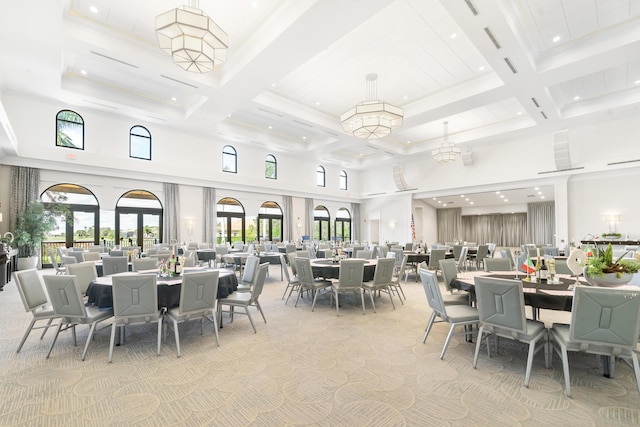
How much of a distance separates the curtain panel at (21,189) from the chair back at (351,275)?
36.4 feet

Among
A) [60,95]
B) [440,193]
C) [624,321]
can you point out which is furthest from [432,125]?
[60,95]

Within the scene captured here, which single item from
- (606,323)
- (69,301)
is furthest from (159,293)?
(606,323)

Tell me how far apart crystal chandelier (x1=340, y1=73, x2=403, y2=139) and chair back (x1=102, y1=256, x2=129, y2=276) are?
6023 millimetres

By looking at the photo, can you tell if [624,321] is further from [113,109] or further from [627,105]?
[113,109]

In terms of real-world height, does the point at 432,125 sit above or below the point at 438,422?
above

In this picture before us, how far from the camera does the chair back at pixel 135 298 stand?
3.46 m

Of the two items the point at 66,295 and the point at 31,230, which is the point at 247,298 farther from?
the point at 31,230

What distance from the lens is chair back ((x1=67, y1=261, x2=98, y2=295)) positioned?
456 cm

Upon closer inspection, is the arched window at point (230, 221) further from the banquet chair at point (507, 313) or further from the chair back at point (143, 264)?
the banquet chair at point (507, 313)

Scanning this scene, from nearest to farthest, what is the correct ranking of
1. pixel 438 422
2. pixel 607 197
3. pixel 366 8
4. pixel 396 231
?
pixel 438 422 < pixel 366 8 < pixel 607 197 < pixel 396 231

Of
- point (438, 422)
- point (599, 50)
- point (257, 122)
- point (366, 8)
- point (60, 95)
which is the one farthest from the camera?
point (257, 122)

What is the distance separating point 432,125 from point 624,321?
12.2 m

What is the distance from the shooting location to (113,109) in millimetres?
11008

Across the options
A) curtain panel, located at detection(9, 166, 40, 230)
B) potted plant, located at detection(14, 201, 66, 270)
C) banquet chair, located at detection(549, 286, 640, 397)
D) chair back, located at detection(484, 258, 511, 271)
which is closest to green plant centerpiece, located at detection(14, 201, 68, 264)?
potted plant, located at detection(14, 201, 66, 270)
